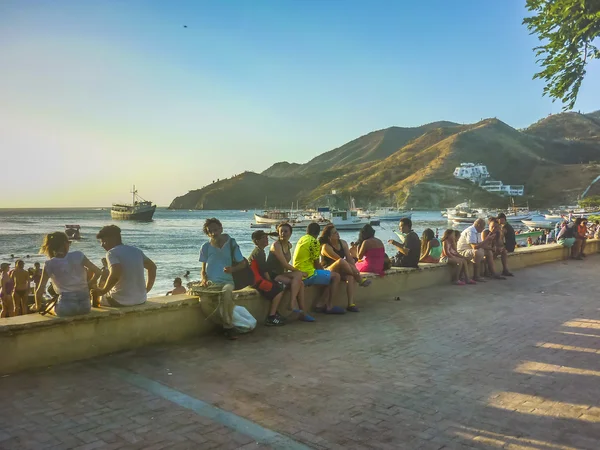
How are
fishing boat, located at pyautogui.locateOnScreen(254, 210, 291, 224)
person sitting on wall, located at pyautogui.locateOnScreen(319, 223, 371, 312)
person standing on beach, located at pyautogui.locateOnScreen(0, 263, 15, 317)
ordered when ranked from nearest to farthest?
person sitting on wall, located at pyautogui.locateOnScreen(319, 223, 371, 312) < person standing on beach, located at pyautogui.locateOnScreen(0, 263, 15, 317) < fishing boat, located at pyautogui.locateOnScreen(254, 210, 291, 224)

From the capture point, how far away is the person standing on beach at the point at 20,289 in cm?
1331

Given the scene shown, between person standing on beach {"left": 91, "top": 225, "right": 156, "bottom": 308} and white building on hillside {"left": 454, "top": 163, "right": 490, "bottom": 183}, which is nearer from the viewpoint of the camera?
person standing on beach {"left": 91, "top": 225, "right": 156, "bottom": 308}

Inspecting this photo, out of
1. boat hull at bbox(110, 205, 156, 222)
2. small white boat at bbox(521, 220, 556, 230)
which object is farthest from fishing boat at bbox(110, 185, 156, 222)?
small white boat at bbox(521, 220, 556, 230)

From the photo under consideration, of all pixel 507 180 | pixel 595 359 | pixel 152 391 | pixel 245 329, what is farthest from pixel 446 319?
pixel 507 180

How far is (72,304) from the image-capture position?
5.03 m

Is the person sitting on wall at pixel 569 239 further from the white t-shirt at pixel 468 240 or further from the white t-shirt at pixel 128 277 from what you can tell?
the white t-shirt at pixel 128 277

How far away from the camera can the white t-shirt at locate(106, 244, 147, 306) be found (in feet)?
18.2

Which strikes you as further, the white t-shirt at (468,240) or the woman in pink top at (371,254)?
the white t-shirt at (468,240)

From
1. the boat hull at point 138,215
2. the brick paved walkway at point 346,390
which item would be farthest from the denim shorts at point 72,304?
the boat hull at point 138,215

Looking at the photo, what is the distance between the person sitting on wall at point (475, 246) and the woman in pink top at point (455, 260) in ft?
0.92

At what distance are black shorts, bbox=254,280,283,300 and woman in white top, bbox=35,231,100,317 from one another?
2.30 meters

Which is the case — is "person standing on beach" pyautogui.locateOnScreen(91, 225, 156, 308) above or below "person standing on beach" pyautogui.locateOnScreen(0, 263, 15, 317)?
above

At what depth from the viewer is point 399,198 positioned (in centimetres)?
17862

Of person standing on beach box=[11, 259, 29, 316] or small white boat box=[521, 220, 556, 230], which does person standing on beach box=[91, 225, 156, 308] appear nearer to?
person standing on beach box=[11, 259, 29, 316]
